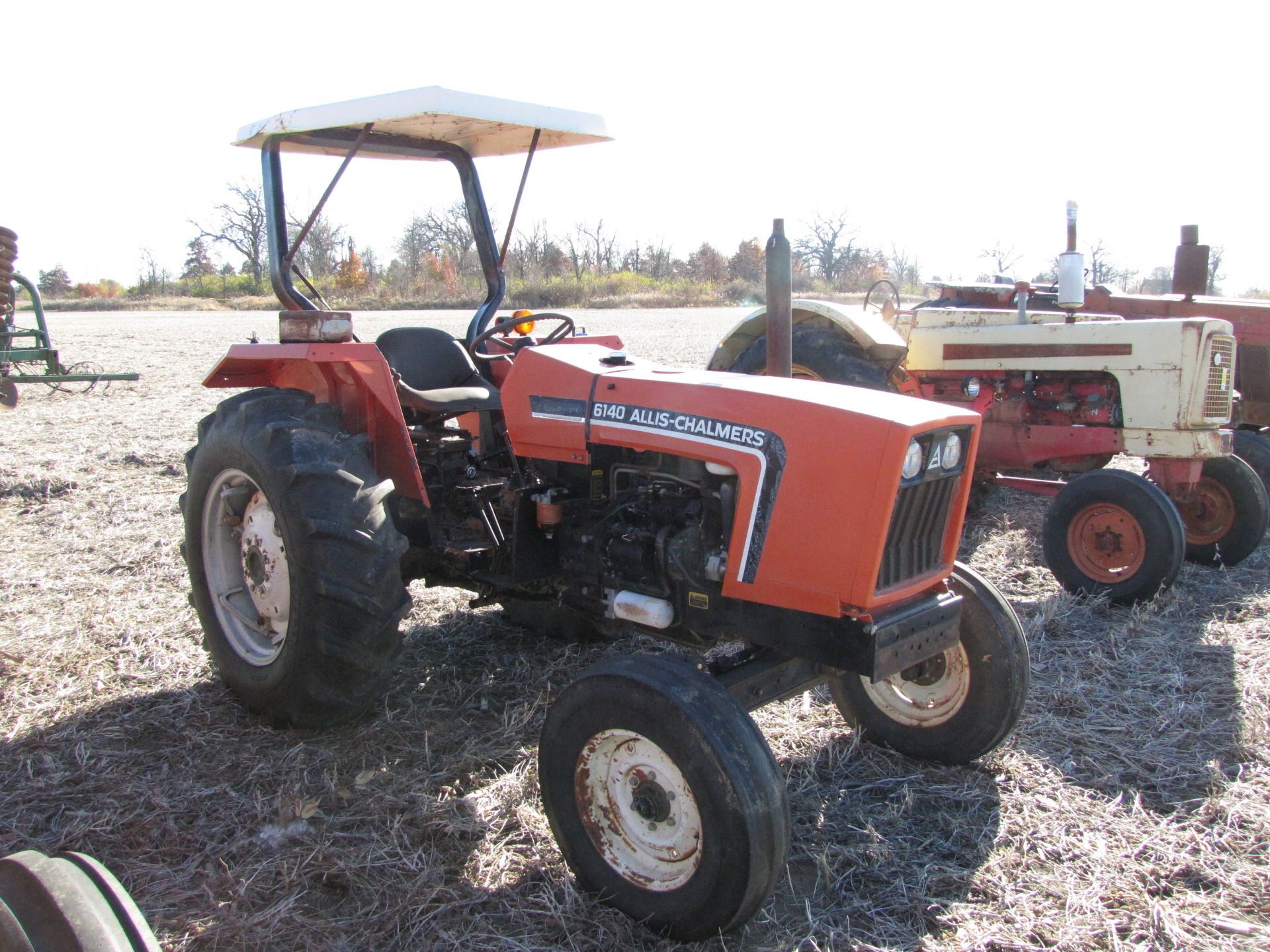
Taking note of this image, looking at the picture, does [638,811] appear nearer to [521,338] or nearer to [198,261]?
[521,338]

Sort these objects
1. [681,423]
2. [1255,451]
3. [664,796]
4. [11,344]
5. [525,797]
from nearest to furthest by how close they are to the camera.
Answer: [664,796], [681,423], [525,797], [1255,451], [11,344]

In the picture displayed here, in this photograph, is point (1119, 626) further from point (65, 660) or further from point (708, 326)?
point (708, 326)

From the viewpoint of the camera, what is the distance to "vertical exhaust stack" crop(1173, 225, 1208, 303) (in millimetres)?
6879

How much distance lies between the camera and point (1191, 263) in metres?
6.88

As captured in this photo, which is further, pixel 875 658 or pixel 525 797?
pixel 525 797

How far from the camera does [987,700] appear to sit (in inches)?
111

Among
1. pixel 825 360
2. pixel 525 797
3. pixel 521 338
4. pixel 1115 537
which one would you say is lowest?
pixel 525 797

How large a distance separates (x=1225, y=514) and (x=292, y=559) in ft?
15.7

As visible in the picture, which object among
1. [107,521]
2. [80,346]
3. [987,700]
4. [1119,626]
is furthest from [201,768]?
[80,346]

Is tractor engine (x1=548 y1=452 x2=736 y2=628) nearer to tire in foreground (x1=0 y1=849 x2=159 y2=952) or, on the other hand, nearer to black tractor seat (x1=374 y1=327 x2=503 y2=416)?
black tractor seat (x1=374 y1=327 x2=503 y2=416)

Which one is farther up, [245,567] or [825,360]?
[825,360]

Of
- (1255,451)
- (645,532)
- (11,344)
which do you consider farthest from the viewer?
(11,344)

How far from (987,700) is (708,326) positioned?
17320mm

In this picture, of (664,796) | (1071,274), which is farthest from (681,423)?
(1071,274)
